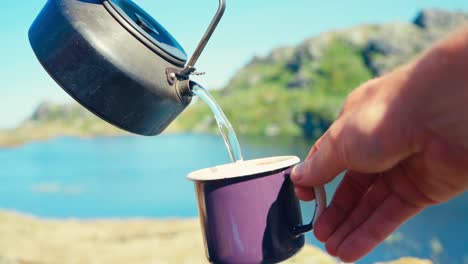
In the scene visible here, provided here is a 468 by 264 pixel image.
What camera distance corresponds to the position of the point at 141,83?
114cm

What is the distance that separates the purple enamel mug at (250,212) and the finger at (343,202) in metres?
0.04

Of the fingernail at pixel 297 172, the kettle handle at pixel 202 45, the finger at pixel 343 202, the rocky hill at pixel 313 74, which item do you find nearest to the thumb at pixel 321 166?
the fingernail at pixel 297 172

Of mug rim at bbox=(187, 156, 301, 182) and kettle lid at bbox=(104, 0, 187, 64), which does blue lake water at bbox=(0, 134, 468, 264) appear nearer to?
kettle lid at bbox=(104, 0, 187, 64)

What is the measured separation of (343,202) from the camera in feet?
3.50

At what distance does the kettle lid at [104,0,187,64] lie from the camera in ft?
3.91

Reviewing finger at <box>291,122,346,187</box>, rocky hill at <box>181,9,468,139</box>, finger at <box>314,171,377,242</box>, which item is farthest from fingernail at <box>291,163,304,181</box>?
rocky hill at <box>181,9,468,139</box>

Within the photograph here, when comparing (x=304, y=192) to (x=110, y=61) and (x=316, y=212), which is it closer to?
(x=316, y=212)

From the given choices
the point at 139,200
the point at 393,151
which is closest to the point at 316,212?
the point at 393,151

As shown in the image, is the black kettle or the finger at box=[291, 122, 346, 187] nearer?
the finger at box=[291, 122, 346, 187]

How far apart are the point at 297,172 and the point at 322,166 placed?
0.25ft

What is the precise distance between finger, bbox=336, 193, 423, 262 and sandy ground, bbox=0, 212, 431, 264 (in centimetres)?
108

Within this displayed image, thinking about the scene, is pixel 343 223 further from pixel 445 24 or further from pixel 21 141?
pixel 445 24

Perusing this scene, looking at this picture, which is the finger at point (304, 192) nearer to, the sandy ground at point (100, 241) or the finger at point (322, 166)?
the finger at point (322, 166)

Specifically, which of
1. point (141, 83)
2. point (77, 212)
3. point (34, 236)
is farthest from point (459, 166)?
point (77, 212)
